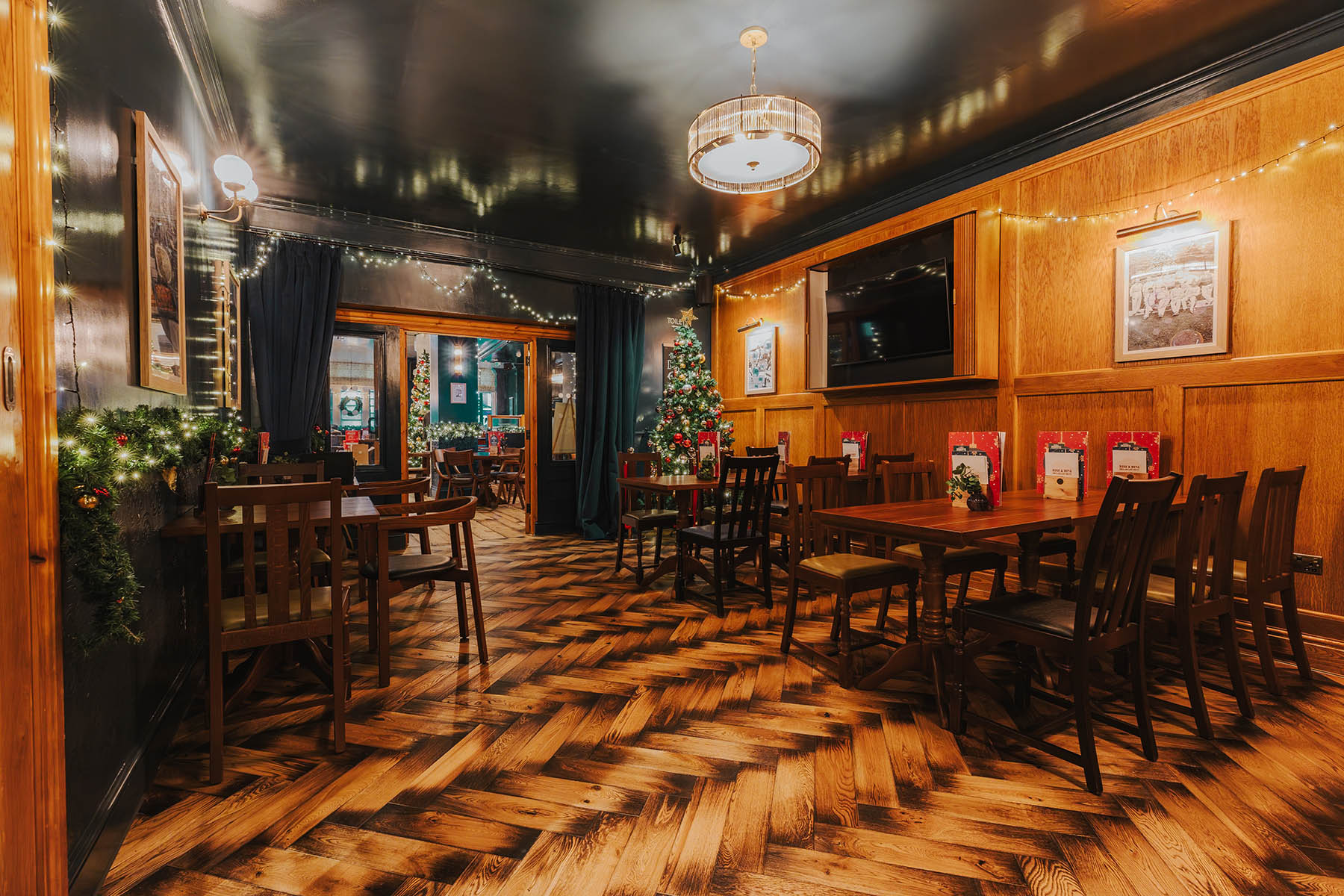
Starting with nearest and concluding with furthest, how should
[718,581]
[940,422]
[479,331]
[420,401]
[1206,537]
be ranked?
[1206,537], [718,581], [940,422], [479,331], [420,401]

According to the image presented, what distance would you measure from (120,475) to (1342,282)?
4890 mm

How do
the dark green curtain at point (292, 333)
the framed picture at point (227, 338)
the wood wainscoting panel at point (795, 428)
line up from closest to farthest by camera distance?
the framed picture at point (227, 338), the dark green curtain at point (292, 333), the wood wainscoting panel at point (795, 428)

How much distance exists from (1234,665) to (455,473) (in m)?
8.87

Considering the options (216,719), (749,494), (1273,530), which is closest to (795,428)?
(749,494)

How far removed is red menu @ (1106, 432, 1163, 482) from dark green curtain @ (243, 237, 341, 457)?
5.92 metres

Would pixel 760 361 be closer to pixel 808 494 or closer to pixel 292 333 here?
pixel 808 494

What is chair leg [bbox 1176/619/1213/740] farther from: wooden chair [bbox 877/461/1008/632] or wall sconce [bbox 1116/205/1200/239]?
wall sconce [bbox 1116/205/1200/239]

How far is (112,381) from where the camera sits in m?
1.95

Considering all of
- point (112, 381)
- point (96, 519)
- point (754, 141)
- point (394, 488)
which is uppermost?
point (754, 141)

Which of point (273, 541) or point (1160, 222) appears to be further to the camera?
point (1160, 222)

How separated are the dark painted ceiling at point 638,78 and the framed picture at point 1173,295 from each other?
3.12 ft

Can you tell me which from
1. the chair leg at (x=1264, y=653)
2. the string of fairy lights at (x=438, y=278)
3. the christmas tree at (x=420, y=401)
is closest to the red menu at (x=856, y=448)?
the chair leg at (x=1264, y=653)

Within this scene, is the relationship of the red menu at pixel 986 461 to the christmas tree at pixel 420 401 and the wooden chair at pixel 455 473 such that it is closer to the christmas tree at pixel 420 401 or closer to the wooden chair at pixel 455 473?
the wooden chair at pixel 455 473

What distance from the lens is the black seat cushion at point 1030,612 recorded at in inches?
80.4
